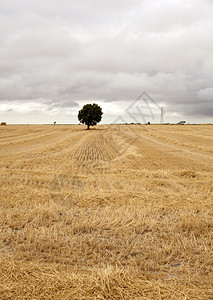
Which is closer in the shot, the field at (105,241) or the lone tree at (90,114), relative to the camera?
the field at (105,241)

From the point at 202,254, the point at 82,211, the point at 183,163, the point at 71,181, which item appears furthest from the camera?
the point at 183,163

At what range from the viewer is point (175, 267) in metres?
3.79

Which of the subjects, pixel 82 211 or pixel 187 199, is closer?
pixel 82 211

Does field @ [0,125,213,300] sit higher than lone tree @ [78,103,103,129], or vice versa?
lone tree @ [78,103,103,129]

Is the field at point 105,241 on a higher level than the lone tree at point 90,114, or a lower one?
lower

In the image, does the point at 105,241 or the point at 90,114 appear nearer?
the point at 105,241

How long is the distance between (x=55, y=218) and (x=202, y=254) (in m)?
3.29

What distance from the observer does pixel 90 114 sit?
226ft

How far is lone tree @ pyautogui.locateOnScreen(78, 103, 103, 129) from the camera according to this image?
68.9 metres

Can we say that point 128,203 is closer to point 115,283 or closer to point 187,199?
Result: point 187,199

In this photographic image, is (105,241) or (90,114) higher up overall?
(90,114)

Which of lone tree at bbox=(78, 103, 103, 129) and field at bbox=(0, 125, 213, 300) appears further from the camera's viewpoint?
lone tree at bbox=(78, 103, 103, 129)

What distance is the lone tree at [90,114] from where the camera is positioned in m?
68.9

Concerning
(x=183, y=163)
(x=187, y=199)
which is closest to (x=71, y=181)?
(x=187, y=199)
